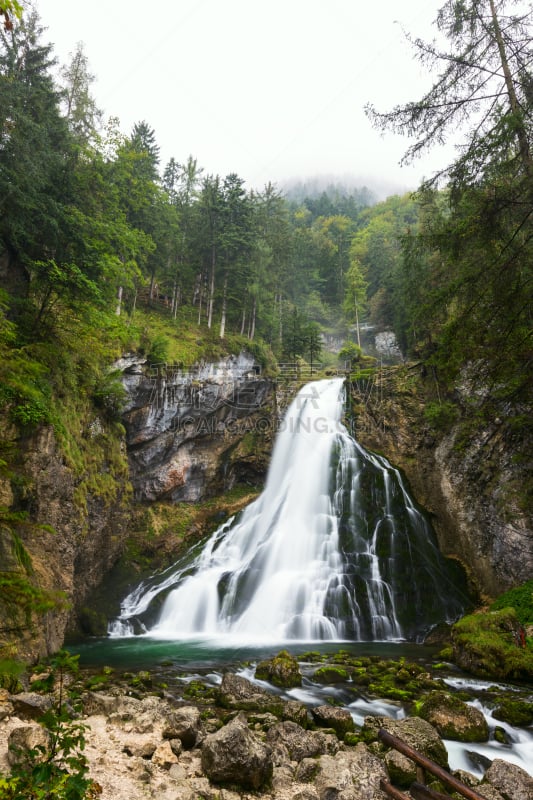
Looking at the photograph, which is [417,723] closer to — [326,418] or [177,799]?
[177,799]

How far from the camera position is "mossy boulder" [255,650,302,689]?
27.7 ft

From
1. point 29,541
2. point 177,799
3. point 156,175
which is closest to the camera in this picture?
point 177,799

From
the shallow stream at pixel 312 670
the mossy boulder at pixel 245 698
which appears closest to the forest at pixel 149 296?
the shallow stream at pixel 312 670

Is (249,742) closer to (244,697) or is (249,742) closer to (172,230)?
(244,697)

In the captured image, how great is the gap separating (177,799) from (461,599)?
13.4m

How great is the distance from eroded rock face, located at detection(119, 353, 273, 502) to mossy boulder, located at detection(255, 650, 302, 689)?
39.5 feet

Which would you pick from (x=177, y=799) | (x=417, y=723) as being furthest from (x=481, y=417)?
(x=177, y=799)

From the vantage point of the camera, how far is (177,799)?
12.3 ft

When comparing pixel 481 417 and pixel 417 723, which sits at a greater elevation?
pixel 481 417

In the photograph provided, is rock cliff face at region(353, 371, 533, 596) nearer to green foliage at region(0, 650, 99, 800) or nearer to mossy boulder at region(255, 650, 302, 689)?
mossy boulder at region(255, 650, 302, 689)

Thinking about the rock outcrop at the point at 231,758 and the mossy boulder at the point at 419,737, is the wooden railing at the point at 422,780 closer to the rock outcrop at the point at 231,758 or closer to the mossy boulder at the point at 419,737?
the rock outcrop at the point at 231,758

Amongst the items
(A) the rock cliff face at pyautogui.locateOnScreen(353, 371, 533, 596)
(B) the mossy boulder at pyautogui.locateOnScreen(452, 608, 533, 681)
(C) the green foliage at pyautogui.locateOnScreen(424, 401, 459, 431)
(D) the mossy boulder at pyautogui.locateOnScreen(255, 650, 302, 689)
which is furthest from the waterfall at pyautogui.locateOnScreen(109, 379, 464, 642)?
(D) the mossy boulder at pyautogui.locateOnScreen(255, 650, 302, 689)

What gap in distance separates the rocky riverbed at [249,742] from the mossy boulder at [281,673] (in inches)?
21.9

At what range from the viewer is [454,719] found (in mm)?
6277
